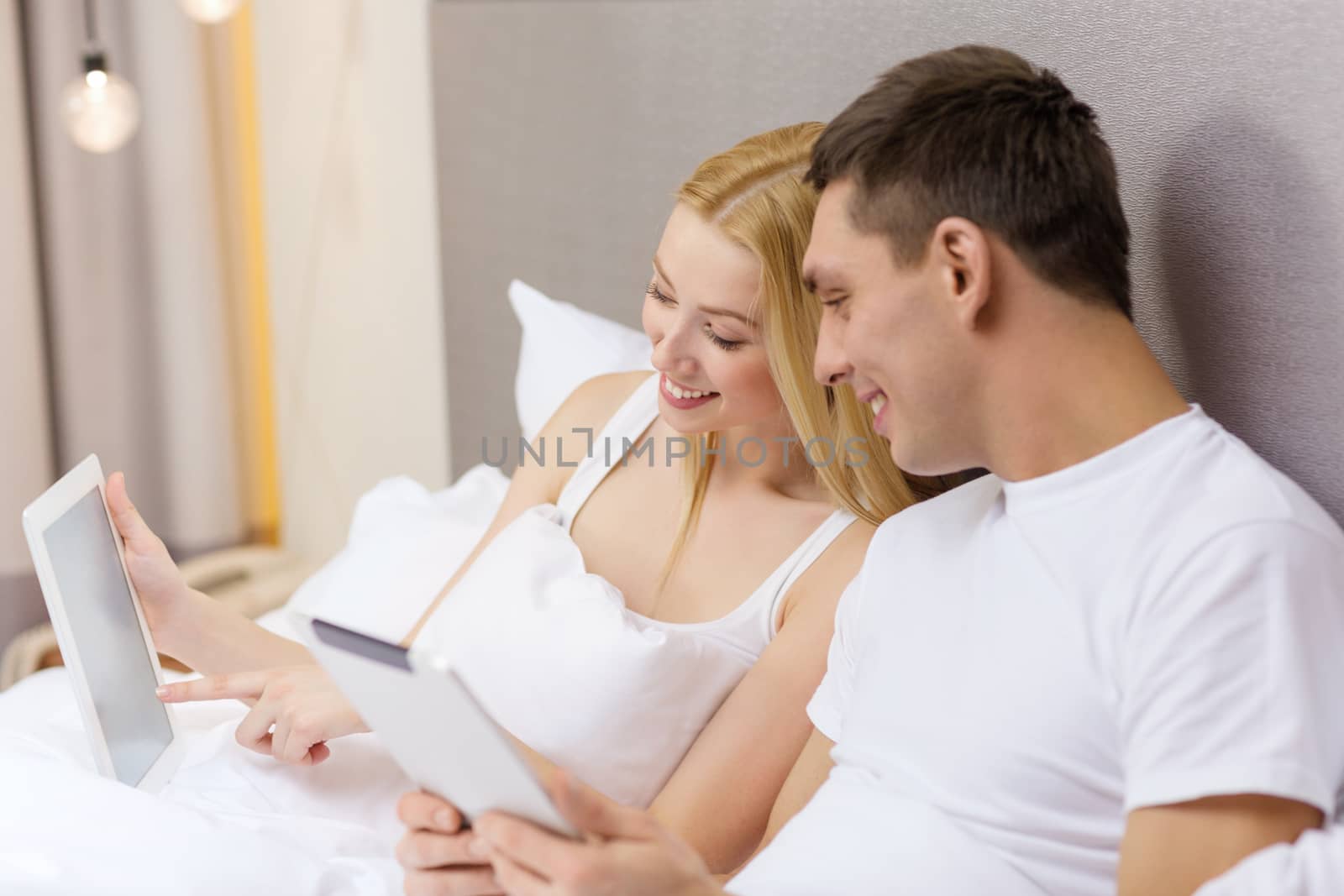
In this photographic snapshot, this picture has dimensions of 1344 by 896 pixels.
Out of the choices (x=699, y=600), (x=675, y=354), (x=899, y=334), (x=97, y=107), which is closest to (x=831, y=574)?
(x=699, y=600)

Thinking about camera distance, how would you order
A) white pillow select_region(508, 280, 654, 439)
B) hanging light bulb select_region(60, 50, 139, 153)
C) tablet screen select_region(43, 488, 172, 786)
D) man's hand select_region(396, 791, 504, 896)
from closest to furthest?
man's hand select_region(396, 791, 504, 896), tablet screen select_region(43, 488, 172, 786), white pillow select_region(508, 280, 654, 439), hanging light bulb select_region(60, 50, 139, 153)

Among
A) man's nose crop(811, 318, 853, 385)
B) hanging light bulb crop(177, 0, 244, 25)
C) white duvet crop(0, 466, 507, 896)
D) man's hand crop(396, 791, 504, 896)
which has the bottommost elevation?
white duvet crop(0, 466, 507, 896)

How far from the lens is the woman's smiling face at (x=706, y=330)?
1.19 meters

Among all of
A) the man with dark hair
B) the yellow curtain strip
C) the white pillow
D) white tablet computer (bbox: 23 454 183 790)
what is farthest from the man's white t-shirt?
the yellow curtain strip

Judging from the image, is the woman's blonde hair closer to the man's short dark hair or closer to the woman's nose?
the woman's nose

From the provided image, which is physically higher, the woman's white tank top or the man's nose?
the man's nose

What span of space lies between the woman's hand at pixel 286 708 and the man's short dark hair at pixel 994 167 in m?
0.65

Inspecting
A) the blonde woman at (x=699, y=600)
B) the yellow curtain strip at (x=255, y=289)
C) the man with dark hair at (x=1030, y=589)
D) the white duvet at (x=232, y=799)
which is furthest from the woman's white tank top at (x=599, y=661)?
the yellow curtain strip at (x=255, y=289)

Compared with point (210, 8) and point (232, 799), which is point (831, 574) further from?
point (210, 8)

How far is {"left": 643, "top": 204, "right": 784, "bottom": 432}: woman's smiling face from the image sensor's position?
1.19 m

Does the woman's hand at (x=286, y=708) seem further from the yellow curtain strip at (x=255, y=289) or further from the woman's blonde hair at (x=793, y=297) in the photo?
the yellow curtain strip at (x=255, y=289)

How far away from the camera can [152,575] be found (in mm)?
1242

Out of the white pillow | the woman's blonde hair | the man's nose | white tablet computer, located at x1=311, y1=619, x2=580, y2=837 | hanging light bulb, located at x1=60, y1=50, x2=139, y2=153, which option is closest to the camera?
white tablet computer, located at x1=311, y1=619, x2=580, y2=837

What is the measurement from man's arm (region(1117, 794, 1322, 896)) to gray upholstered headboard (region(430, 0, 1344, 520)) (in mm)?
278
